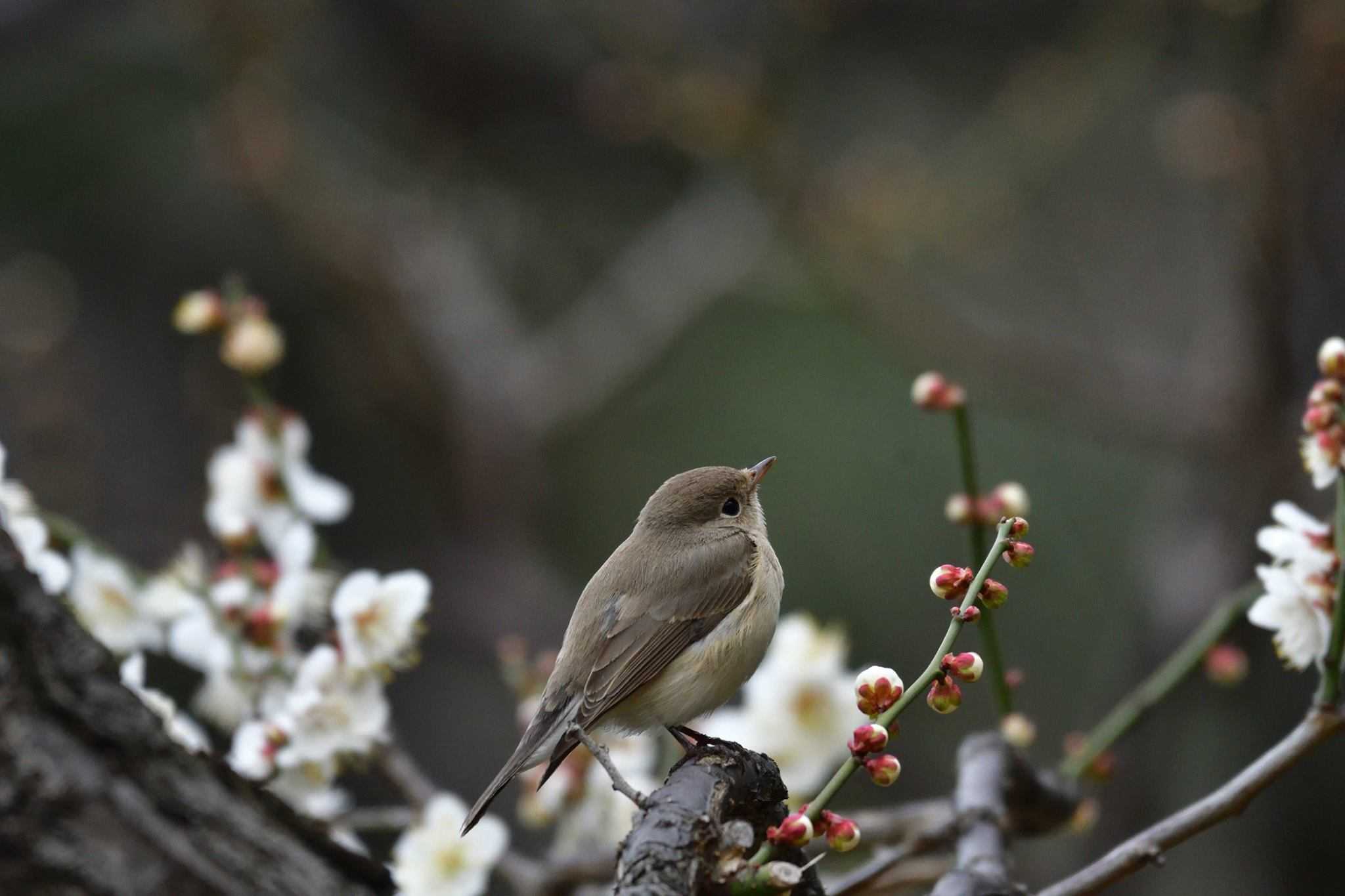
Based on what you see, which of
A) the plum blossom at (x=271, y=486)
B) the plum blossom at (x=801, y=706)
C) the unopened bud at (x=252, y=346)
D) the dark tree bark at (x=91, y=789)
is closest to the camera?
the dark tree bark at (x=91, y=789)

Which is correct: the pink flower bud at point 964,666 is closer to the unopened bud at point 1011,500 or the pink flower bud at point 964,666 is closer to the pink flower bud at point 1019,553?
the pink flower bud at point 1019,553

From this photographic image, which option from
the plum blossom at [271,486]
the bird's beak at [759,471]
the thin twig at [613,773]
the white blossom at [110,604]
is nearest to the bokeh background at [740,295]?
the plum blossom at [271,486]

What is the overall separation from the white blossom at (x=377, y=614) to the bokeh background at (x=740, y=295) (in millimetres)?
1918

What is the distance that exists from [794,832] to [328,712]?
1085 millimetres

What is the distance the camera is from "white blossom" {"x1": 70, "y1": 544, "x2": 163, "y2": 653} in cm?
253

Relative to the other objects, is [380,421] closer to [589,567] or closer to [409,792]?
[589,567]

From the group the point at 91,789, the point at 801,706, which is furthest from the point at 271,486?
the point at 91,789

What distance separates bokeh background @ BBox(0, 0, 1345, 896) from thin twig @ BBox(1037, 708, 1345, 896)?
3055 millimetres

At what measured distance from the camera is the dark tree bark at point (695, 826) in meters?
1.52

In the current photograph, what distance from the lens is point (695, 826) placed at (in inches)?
62.9

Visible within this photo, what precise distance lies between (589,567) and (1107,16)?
12.4ft

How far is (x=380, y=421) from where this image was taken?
23.2ft

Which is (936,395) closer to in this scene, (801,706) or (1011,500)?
(1011,500)

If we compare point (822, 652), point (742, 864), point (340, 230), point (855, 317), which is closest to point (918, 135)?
point (855, 317)
